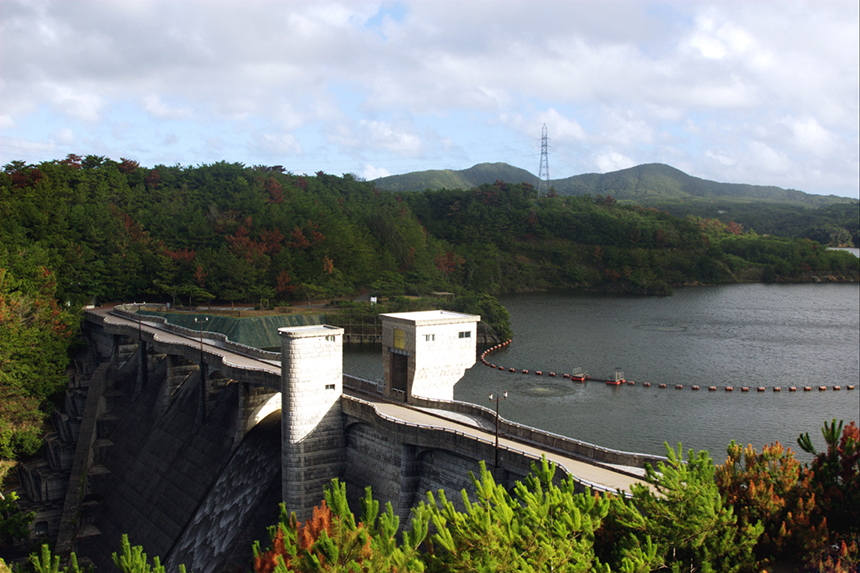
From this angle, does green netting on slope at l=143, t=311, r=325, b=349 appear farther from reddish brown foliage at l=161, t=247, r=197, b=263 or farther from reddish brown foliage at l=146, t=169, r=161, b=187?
reddish brown foliage at l=146, t=169, r=161, b=187

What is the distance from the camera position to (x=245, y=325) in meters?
87.5

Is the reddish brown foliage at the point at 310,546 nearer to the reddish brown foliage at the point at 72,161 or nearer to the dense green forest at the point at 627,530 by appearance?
the dense green forest at the point at 627,530

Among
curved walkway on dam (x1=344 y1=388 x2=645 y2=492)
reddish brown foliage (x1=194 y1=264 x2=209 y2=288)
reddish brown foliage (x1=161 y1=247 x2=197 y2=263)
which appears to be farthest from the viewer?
reddish brown foliage (x1=161 y1=247 x2=197 y2=263)

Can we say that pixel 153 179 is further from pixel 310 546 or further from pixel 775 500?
pixel 775 500

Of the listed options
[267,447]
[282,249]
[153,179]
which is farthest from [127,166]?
[267,447]

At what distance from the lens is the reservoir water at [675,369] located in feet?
170

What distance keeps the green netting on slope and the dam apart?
104ft

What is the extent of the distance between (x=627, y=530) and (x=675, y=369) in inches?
2251

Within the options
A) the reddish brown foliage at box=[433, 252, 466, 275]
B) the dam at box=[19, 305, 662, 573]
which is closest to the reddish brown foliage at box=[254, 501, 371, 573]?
the dam at box=[19, 305, 662, 573]

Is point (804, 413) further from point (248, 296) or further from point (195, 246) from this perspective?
point (195, 246)

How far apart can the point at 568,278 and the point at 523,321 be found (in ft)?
212

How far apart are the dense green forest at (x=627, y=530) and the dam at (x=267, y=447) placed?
14.1ft

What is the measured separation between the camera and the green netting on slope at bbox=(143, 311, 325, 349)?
85.2m

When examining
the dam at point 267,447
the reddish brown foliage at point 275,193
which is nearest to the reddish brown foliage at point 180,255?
the reddish brown foliage at point 275,193
